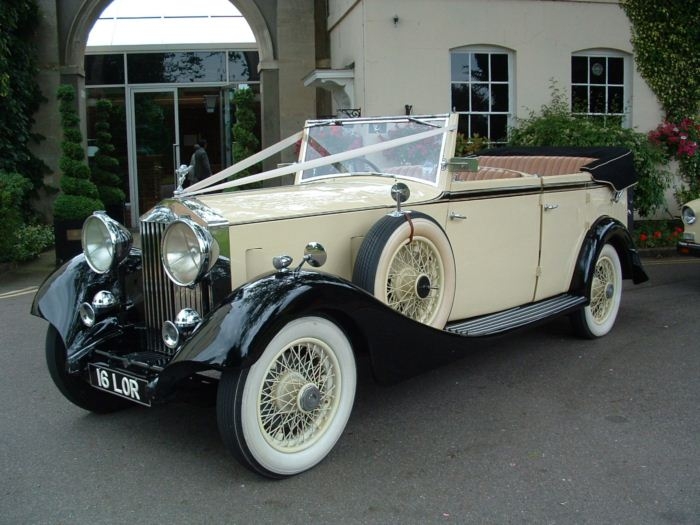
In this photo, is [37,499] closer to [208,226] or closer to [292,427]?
[292,427]

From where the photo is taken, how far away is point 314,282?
3.36 meters

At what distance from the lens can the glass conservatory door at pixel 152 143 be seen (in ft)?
48.6

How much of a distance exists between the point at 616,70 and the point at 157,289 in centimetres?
1037

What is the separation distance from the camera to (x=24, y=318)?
692cm

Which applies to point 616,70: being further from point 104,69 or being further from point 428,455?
point 428,455

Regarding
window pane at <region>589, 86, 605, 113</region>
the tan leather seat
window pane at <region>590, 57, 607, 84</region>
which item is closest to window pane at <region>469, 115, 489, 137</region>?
window pane at <region>589, 86, 605, 113</region>

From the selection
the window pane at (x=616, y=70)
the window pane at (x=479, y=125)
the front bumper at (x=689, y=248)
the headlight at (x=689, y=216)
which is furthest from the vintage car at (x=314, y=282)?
the window pane at (x=616, y=70)

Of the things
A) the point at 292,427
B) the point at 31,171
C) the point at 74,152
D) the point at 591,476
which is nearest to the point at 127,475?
the point at 292,427

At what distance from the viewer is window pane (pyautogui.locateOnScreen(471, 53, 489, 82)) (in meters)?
11.5

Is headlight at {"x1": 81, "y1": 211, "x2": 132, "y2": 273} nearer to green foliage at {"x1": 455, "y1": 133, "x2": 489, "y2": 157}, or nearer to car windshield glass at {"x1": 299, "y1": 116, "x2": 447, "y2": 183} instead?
car windshield glass at {"x1": 299, "y1": 116, "x2": 447, "y2": 183}

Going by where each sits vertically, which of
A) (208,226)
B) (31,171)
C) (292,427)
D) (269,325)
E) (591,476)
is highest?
(31,171)

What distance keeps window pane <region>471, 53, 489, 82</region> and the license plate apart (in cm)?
916

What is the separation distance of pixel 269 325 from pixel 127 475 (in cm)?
109

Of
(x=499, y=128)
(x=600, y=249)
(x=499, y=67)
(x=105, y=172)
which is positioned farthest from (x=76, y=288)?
(x=105, y=172)
